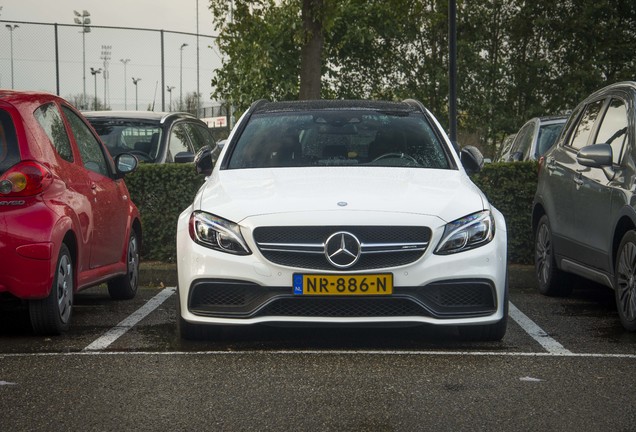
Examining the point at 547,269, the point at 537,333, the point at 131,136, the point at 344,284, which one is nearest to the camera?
the point at 344,284

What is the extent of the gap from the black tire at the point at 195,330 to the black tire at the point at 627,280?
2.73 meters

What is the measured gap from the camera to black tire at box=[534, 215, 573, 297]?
10141 millimetres

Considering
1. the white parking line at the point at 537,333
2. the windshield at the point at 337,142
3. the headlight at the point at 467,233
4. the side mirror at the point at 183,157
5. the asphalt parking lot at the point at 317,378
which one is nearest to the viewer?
the asphalt parking lot at the point at 317,378

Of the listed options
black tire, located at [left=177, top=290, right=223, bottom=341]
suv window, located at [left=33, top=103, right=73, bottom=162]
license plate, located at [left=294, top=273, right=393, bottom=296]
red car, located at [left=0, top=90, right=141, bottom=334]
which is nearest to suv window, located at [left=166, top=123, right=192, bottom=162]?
red car, located at [left=0, top=90, right=141, bottom=334]

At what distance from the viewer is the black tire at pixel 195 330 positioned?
7.33m

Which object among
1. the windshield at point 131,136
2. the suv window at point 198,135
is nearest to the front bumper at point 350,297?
the windshield at point 131,136

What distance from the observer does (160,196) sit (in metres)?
12.3

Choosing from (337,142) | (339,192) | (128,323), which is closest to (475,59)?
(337,142)

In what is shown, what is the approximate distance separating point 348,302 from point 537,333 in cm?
173

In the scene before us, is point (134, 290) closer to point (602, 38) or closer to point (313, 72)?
point (313, 72)

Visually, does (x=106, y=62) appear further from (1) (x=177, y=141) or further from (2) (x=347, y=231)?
(2) (x=347, y=231)

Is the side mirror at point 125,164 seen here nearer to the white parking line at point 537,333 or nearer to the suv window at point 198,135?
the white parking line at point 537,333

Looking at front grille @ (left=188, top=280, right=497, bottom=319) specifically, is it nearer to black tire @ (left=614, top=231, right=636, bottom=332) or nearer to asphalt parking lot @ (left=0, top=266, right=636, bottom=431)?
asphalt parking lot @ (left=0, top=266, right=636, bottom=431)

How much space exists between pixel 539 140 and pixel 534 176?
4.28 metres
